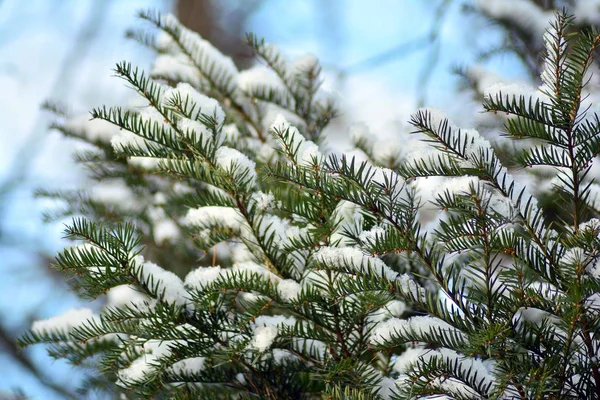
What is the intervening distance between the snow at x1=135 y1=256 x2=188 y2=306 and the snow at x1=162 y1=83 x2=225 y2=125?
7.2 inches

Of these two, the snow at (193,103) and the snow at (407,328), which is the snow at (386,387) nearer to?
the snow at (407,328)

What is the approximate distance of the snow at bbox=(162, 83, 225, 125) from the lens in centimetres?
74

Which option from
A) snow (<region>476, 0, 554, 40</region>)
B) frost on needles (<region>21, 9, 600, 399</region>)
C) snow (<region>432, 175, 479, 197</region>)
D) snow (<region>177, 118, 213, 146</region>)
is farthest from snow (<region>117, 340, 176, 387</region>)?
snow (<region>476, 0, 554, 40</region>)

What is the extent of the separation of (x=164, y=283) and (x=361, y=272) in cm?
23

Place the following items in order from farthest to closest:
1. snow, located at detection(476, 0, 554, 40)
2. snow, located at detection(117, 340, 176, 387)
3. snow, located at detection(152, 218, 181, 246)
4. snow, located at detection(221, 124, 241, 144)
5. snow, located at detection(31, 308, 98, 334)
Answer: snow, located at detection(476, 0, 554, 40) → snow, located at detection(152, 218, 181, 246) → snow, located at detection(221, 124, 241, 144) → snow, located at detection(31, 308, 98, 334) → snow, located at detection(117, 340, 176, 387)

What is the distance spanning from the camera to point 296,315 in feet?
2.42

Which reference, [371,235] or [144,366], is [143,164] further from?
[371,235]

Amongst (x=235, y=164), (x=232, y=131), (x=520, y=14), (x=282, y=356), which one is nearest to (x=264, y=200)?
(x=235, y=164)

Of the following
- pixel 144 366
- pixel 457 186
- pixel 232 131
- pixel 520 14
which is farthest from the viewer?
pixel 520 14

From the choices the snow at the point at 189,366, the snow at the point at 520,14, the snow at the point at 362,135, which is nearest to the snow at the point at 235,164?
the snow at the point at 189,366

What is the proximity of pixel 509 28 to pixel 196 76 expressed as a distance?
726mm

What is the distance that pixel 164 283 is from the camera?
72 centimetres

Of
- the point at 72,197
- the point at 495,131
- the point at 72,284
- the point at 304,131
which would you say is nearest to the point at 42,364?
the point at 72,197

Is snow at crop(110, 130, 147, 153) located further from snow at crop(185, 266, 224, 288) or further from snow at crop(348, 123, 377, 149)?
snow at crop(348, 123, 377, 149)
